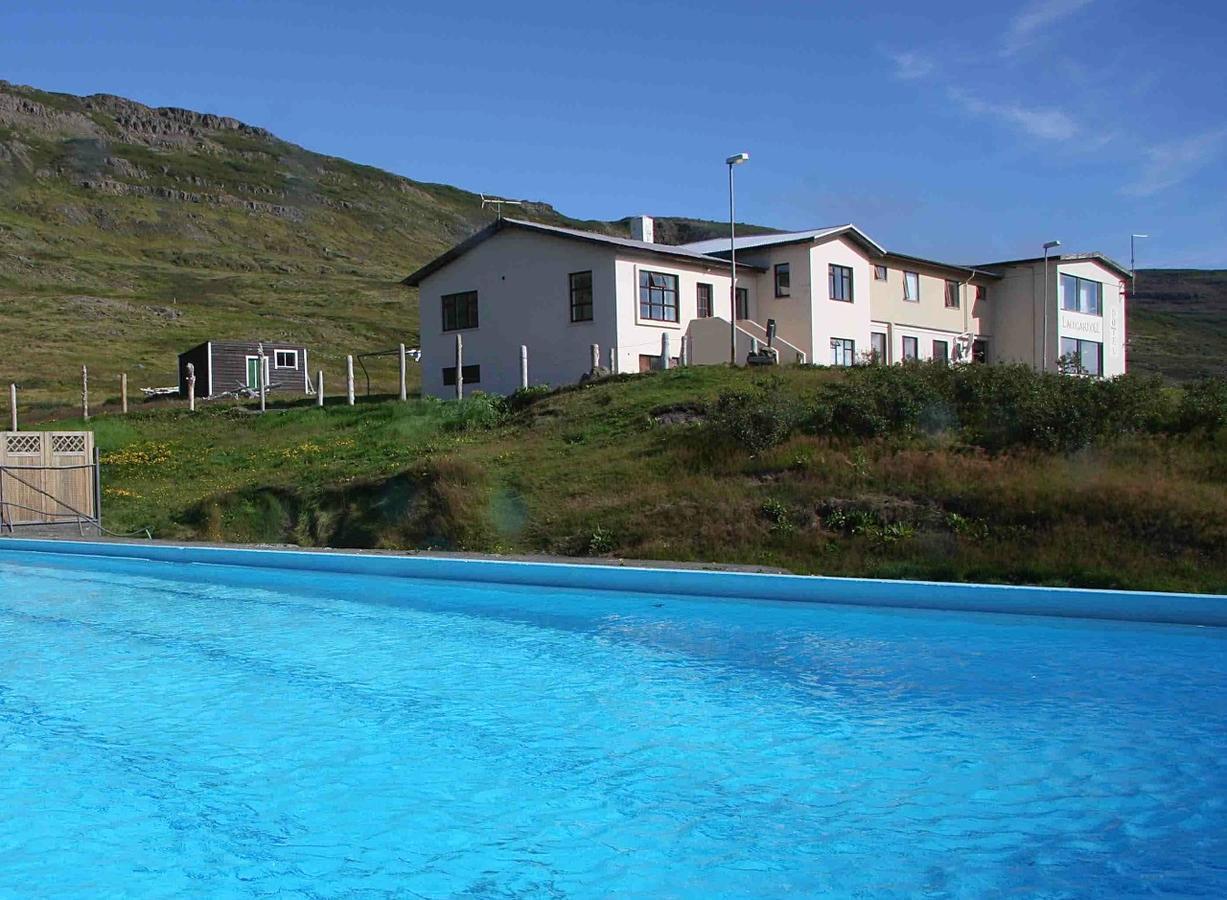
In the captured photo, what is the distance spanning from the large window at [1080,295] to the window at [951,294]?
13.0ft

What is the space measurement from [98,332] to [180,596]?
281 feet

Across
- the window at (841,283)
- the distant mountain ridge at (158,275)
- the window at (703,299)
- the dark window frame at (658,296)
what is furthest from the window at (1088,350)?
the distant mountain ridge at (158,275)

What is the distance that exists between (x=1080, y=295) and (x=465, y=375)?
24.9m

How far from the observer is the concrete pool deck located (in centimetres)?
1168

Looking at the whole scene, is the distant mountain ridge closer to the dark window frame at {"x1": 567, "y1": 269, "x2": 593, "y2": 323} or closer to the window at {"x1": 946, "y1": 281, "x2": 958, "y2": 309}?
the window at {"x1": 946, "y1": 281, "x2": 958, "y2": 309}

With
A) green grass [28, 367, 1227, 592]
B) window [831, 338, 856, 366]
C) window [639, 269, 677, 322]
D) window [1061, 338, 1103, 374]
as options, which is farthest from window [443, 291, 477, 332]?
window [1061, 338, 1103, 374]

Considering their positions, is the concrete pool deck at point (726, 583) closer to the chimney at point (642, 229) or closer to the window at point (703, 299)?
the window at point (703, 299)

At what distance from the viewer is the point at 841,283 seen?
38531mm

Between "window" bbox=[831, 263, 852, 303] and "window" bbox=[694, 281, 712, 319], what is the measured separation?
4309 mm

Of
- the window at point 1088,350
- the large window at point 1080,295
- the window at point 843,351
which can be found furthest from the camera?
the large window at point 1080,295

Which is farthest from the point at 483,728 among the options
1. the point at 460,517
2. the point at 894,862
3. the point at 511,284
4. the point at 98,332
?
the point at 98,332

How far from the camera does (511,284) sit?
119ft

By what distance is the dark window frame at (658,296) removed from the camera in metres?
34.5

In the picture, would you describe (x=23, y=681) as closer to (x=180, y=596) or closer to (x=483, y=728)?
(x=483, y=728)
